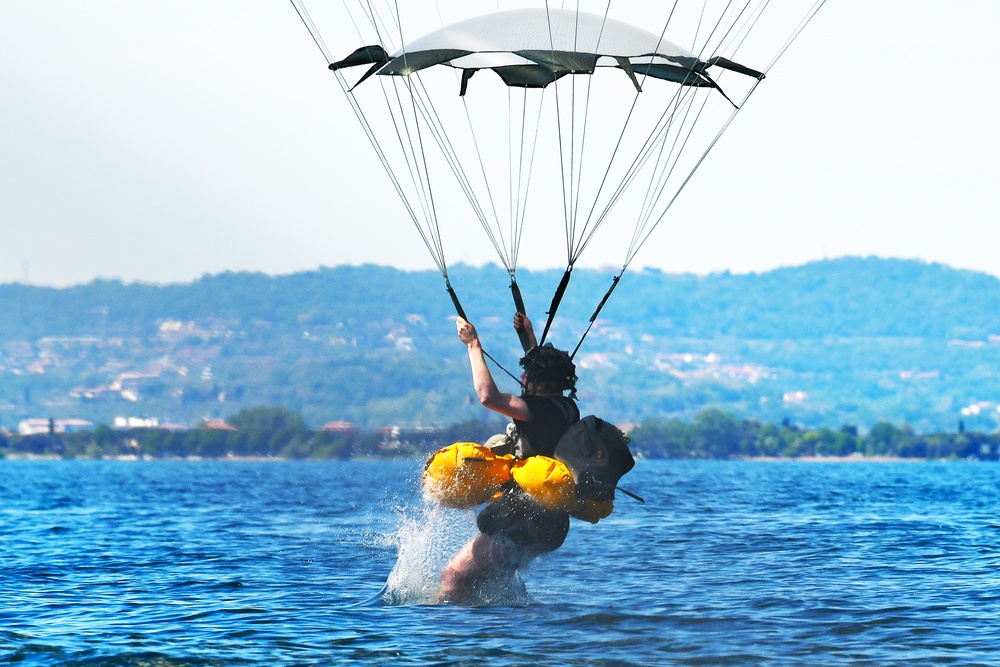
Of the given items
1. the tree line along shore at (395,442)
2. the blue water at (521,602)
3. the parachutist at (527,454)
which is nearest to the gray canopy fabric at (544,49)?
the parachutist at (527,454)

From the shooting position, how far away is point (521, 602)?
51.2 feet

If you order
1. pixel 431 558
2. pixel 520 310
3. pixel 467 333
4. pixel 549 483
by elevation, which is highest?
pixel 520 310

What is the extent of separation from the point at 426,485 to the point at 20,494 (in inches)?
1898

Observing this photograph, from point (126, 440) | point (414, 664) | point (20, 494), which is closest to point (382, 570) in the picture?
point (414, 664)

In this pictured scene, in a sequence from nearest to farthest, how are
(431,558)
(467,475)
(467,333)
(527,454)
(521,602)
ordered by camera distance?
1. (467,333)
2. (467,475)
3. (527,454)
4. (521,602)
5. (431,558)

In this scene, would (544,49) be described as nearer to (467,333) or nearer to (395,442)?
(467,333)

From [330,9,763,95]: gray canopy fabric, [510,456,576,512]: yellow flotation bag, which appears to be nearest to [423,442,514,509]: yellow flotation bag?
[510,456,576,512]: yellow flotation bag

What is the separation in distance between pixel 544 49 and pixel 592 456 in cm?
445

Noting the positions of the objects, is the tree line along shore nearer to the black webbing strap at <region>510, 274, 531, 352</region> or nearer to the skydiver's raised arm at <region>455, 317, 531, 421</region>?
the black webbing strap at <region>510, 274, 531, 352</region>

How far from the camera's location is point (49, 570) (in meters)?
20.6

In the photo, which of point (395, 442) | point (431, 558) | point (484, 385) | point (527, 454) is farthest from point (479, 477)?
point (395, 442)

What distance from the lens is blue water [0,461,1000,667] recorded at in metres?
13.0

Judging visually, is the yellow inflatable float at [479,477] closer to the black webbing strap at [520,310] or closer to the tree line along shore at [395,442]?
the black webbing strap at [520,310]

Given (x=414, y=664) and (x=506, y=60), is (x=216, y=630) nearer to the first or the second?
(x=414, y=664)
